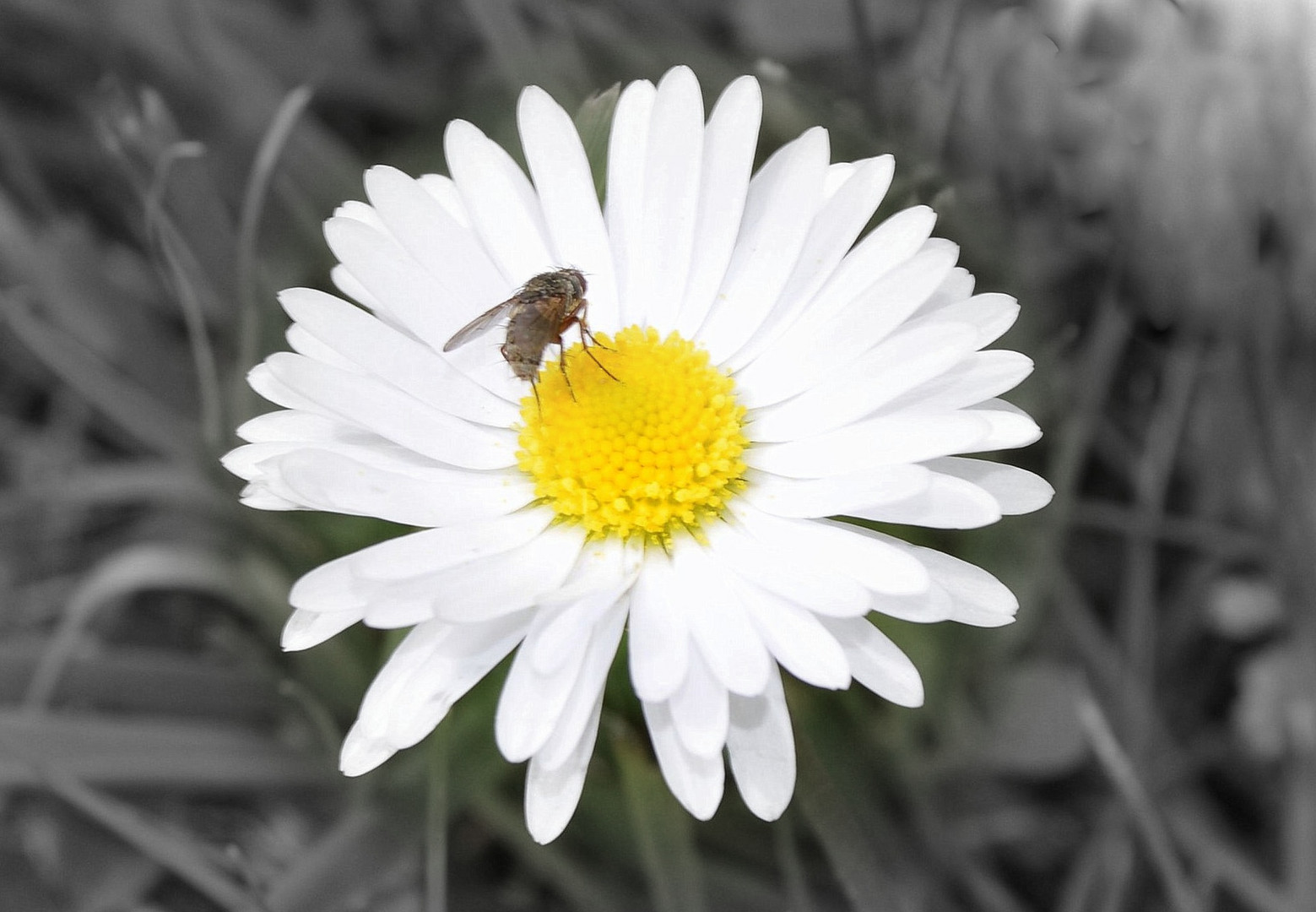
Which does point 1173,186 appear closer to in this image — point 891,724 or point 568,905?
point 891,724

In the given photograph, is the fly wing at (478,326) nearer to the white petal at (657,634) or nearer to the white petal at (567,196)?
the white petal at (567,196)

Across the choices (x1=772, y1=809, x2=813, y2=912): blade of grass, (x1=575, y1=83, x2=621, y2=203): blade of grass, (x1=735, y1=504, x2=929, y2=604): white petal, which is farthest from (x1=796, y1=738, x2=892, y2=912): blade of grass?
(x1=575, y1=83, x2=621, y2=203): blade of grass

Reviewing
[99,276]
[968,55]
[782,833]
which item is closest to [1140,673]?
A: [782,833]

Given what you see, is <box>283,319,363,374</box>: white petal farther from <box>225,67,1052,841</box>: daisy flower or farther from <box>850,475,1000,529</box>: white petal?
<box>850,475,1000,529</box>: white petal

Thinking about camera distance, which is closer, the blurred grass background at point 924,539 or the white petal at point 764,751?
the white petal at point 764,751

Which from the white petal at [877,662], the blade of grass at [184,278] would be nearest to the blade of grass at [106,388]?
the blade of grass at [184,278]

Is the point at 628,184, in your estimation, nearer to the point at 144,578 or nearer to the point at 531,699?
the point at 531,699
